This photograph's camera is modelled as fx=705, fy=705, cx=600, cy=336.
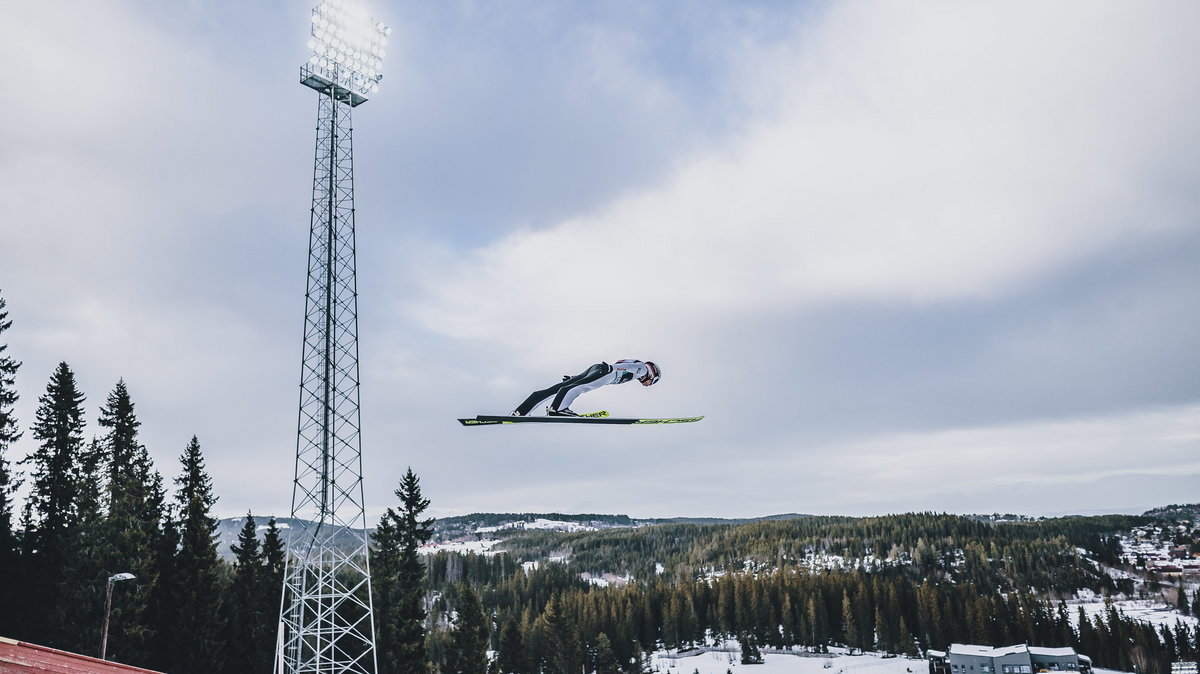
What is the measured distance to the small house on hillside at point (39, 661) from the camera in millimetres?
9891

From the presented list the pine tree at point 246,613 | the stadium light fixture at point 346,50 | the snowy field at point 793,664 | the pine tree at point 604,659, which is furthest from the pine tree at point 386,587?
the snowy field at point 793,664

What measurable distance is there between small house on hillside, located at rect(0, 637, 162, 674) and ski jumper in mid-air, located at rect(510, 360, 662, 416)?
25.9 feet

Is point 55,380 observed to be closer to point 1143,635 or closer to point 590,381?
point 590,381

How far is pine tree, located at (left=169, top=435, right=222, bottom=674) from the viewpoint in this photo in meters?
30.4

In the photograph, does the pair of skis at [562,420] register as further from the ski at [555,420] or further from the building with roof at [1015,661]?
the building with roof at [1015,661]

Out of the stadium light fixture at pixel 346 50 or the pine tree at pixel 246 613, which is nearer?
the stadium light fixture at pixel 346 50

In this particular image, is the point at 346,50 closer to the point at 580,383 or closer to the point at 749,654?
the point at 580,383

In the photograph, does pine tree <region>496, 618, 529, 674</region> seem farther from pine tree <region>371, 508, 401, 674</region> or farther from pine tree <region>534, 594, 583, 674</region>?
pine tree <region>371, 508, 401, 674</region>

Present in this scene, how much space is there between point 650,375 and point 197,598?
90.3ft

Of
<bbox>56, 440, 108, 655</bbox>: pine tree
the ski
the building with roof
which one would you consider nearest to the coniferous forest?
<bbox>56, 440, 108, 655</bbox>: pine tree

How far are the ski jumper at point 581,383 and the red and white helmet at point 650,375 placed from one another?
1.14ft

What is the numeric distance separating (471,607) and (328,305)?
65.5 feet

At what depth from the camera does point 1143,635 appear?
88.5 m

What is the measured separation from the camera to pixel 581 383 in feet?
43.8
